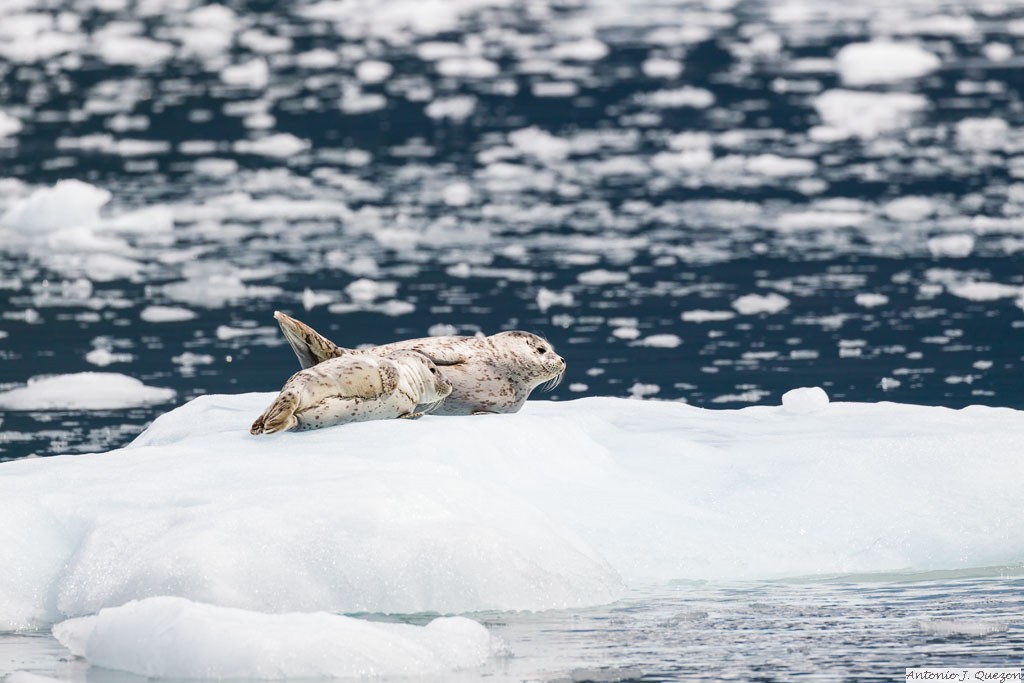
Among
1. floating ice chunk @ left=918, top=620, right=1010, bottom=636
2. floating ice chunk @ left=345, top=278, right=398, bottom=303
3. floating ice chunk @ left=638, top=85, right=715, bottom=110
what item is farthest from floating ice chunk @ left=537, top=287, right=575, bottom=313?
floating ice chunk @ left=918, top=620, right=1010, bottom=636

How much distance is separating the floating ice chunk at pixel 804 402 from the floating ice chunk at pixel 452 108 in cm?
1131

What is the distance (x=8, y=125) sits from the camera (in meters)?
19.6

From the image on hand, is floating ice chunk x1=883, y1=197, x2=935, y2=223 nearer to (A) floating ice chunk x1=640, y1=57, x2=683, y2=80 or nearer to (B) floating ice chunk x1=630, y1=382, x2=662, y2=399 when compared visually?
(B) floating ice chunk x1=630, y1=382, x2=662, y2=399

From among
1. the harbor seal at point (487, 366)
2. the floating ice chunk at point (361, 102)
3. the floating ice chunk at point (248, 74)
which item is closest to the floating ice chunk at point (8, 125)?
the floating ice chunk at point (248, 74)

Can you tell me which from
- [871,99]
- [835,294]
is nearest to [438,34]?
[871,99]

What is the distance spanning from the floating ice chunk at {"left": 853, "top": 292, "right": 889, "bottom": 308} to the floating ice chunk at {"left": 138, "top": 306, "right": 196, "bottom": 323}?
202 inches

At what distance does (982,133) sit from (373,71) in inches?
293

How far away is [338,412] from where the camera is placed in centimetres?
679

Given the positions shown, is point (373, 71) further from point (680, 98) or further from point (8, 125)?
point (8, 125)

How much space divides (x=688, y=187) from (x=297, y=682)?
41.3 feet

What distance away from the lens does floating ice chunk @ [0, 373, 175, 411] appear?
1054 centimetres

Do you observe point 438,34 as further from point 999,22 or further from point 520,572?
point 520,572

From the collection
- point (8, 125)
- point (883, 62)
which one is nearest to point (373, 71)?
point (8, 125)

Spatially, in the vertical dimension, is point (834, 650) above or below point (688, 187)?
below
